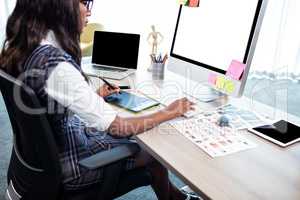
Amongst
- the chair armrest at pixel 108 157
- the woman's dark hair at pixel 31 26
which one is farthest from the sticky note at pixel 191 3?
the chair armrest at pixel 108 157

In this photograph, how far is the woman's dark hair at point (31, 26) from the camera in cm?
97

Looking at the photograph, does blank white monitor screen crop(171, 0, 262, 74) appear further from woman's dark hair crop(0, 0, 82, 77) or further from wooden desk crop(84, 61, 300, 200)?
woman's dark hair crop(0, 0, 82, 77)

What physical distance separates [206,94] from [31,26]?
84 cm

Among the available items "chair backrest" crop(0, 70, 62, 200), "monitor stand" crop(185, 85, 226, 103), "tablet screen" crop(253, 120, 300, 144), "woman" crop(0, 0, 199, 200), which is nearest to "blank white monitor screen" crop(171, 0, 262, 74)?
"monitor stand" crop(185, 85, 226, 103)

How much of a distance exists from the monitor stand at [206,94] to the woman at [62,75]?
14.0 inches

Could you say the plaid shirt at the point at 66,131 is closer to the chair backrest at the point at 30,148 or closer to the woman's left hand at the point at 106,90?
the chair backrest at the point at 30,148

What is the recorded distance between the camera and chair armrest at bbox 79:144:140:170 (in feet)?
3.03

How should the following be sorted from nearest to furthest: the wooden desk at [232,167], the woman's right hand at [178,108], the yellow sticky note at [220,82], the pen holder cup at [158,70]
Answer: the wooden desk at [232,167]
the woman's right hand at [178,108]
the yellow sticky note at [220,82]
the pen holder cup at [158,70]

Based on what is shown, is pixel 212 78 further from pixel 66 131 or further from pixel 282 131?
pixel 66 131

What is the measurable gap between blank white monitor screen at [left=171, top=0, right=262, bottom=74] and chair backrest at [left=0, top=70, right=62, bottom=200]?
76 cm

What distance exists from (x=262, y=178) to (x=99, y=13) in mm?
3032

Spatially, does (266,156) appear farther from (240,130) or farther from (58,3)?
(58,3)

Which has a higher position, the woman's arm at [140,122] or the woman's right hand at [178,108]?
the woman's right hand at [178,108]

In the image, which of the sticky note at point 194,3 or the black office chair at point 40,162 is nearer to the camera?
the black office chair at point 40,162
